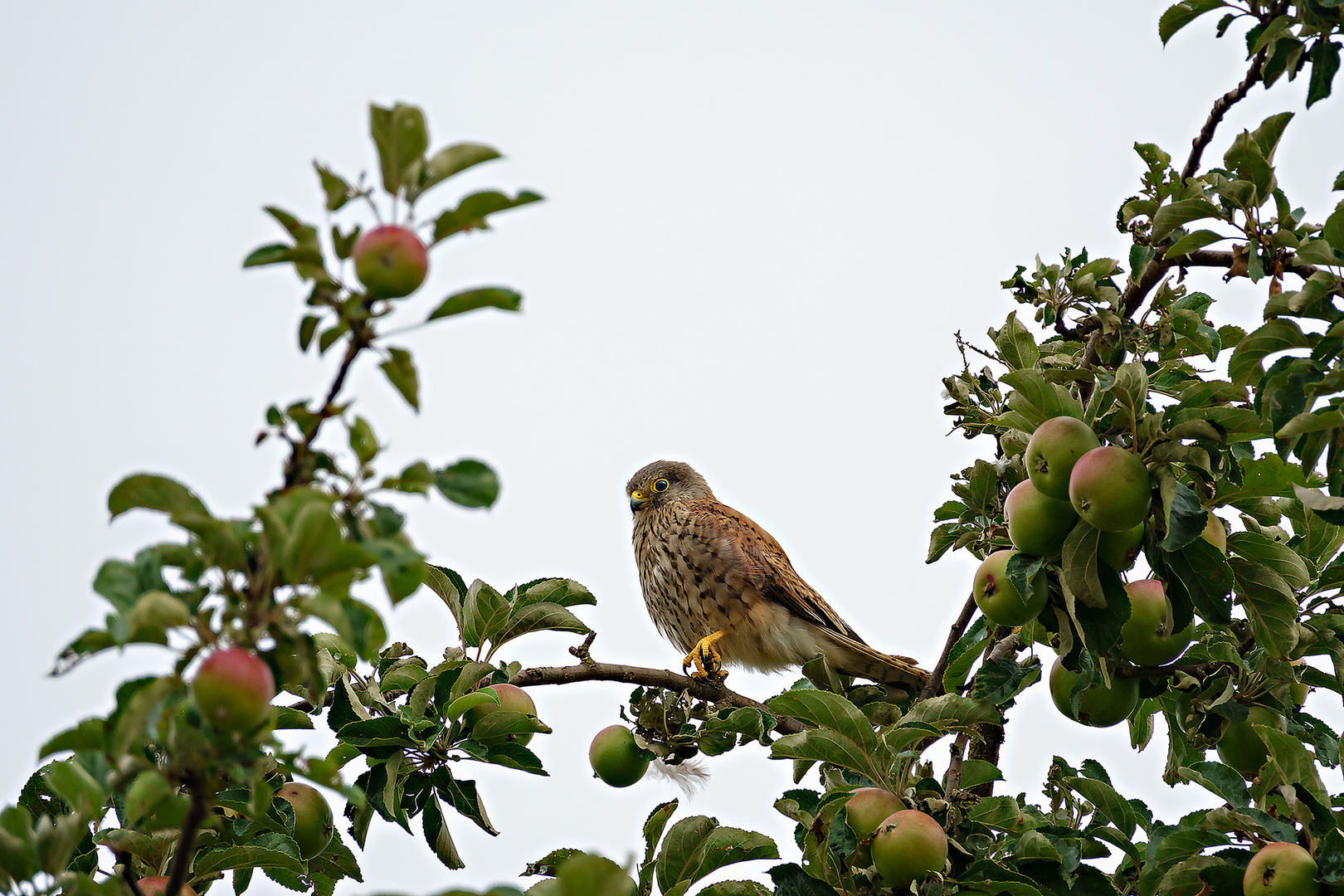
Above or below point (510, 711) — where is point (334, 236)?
above

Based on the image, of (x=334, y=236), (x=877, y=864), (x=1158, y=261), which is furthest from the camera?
(x=1158, y=261)

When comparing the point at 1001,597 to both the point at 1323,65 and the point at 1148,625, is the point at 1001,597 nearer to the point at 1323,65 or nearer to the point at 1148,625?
the point at 1148,625

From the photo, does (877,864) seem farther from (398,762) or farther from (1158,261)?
(1158,261)

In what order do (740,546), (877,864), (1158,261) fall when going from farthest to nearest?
(740,546) → (1158,261) → (877,864)

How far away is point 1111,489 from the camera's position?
2.25 m

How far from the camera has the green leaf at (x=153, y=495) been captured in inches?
61.7

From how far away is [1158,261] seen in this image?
288 centimetres

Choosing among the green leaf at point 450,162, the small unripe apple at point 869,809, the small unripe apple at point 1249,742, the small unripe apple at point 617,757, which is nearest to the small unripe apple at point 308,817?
the small unripe apple at point 617,757

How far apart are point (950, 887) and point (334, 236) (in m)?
2.07

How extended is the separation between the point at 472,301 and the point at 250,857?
1662mm

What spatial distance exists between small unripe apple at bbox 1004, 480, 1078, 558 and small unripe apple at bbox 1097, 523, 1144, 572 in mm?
76

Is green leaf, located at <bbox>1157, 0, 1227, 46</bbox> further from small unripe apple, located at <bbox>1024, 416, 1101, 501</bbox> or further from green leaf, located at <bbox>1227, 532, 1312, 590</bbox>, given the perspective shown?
green leaf, located at <bbox>1227, 532, 1312, 590</bbox>

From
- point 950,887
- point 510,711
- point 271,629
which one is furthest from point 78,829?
point 950,887

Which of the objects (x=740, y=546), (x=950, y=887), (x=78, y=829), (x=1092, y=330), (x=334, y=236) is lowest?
(x=78, y=829)
